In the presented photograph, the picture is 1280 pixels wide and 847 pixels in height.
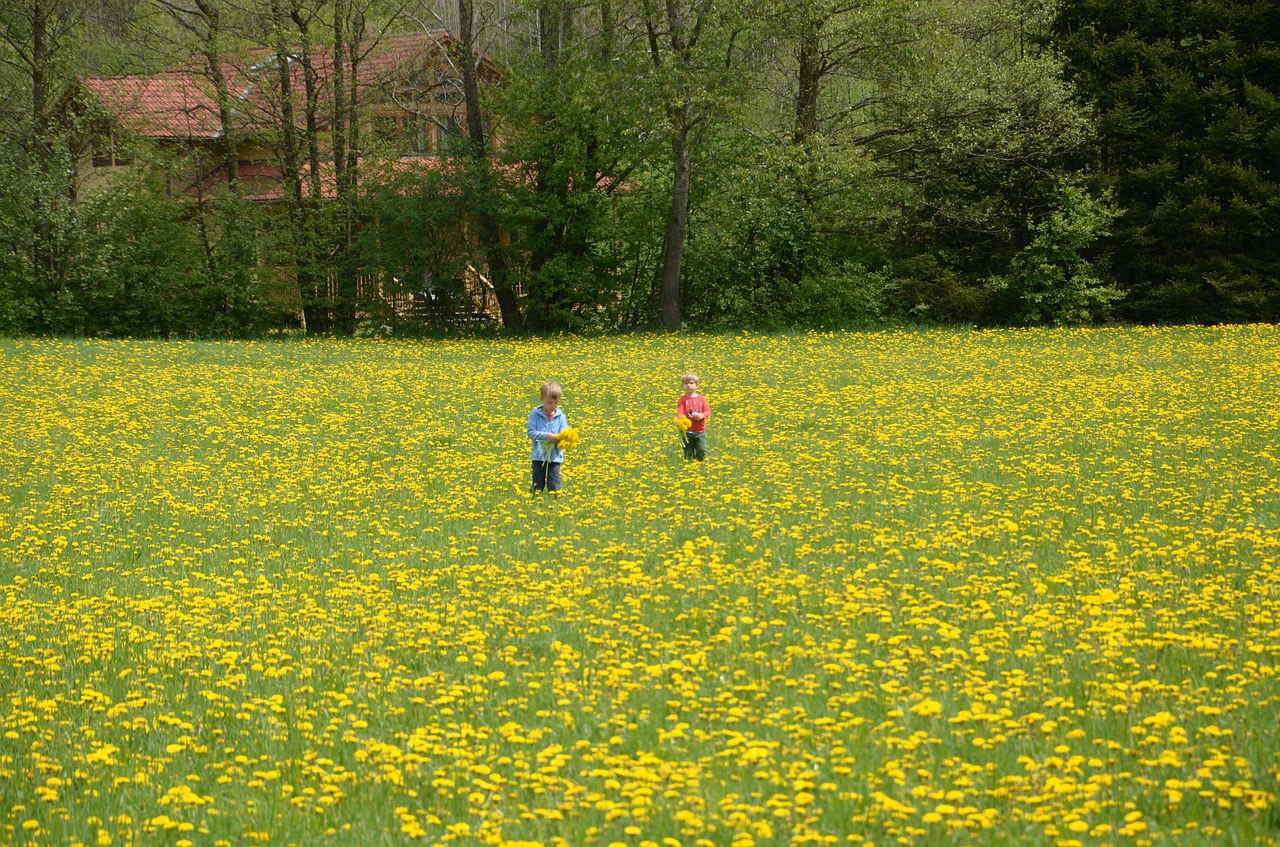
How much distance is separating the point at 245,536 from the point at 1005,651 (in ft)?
21.2

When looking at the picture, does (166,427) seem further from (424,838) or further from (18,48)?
(18,48)

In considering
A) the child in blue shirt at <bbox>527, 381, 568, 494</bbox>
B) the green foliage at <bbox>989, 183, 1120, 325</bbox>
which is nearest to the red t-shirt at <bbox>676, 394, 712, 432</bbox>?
the child in blue shirt at <bbox>527, 381, 568, 494</bbox>

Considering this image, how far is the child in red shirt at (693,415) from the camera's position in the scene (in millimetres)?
12727

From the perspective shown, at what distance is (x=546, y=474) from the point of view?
1174 centimetres

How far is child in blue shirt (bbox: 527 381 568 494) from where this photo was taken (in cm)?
1149

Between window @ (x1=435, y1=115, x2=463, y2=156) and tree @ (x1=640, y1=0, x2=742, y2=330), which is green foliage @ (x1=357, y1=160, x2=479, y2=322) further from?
tree @ (x1=640, y1=0, x2=742, y2=330)

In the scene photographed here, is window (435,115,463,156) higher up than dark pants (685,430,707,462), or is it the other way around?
window (435,115,463,156)

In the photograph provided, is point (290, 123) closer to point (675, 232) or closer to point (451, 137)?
point (451, 137)

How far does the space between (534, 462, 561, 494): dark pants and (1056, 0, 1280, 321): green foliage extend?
79.3 ft

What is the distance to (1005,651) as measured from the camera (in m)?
6.52

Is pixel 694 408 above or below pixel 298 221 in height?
below

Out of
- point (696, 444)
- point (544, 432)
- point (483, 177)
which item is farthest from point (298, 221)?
point (544, 432)

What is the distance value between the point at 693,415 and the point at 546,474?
1.91m

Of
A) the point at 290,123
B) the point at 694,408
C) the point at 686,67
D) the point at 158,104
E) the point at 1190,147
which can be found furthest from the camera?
the point at 158,104
